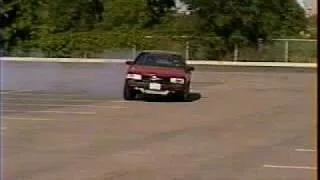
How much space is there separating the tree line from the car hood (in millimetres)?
25040

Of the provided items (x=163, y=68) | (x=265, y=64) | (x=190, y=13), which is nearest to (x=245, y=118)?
(x=163, y=68)

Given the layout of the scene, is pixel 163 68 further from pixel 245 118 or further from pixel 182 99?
pixel 245 118

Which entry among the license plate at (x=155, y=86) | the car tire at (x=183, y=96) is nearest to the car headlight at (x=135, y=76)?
the license plate at (x=155, y=86)

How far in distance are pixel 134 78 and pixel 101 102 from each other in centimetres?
124

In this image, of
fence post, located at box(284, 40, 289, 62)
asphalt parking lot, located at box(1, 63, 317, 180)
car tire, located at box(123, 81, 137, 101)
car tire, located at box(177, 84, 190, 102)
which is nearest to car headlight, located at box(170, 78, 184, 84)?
car tire, located at box(177, 84, 190, 102)

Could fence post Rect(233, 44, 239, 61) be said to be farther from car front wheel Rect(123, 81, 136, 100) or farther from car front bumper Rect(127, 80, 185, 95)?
car front bumper Rect(127, 80, 185, 95)

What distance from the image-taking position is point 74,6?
172 feet

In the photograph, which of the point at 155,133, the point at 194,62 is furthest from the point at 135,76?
the point at 194,62

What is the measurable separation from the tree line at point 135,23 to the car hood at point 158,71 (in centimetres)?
2504

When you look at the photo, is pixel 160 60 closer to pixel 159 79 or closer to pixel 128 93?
pixel 159 79

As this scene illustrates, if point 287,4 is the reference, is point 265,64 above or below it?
below

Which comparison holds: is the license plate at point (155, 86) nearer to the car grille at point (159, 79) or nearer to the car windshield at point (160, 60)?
the car grille at point (159, 79)

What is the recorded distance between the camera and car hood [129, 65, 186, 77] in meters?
23.8

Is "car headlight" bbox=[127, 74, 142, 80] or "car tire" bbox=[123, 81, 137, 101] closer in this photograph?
"car headlight" bbox=[127, 74, 142, 80]
